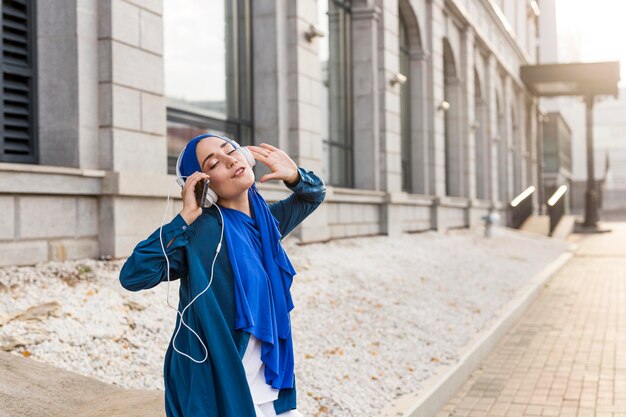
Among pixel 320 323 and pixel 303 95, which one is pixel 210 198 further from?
pixel 303 95

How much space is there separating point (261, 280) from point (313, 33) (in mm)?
9092

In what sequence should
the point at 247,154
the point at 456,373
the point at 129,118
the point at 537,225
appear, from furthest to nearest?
the point at 537,225 → the point at 129,118 → the point at 456,373 → the point at 247,154

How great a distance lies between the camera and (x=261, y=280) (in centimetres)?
265

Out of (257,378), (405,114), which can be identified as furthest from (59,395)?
(405,114)

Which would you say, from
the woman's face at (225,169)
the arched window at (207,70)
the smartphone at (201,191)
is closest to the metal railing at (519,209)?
the arched window at (207,70)

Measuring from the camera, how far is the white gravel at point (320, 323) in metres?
5.07

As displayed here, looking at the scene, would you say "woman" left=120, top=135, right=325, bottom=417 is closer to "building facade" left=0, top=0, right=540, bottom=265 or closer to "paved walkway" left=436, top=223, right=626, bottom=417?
"building facade" left=0, top=0, right=540, bottom=265

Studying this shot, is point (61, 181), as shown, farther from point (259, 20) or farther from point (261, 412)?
point (259, 20)

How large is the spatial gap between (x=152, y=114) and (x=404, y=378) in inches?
143

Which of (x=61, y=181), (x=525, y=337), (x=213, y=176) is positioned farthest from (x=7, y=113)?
(x=525, y=337)

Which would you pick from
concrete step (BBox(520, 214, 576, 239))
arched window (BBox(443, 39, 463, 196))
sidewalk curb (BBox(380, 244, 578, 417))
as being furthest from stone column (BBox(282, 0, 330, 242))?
concrete step (BBox(520, 214, 576, 239))

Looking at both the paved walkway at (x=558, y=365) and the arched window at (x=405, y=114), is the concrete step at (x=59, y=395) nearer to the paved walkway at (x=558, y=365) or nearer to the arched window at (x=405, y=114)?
the paved walkway at (x=558, y=365)

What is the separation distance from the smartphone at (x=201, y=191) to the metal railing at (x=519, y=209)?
22.9 metres

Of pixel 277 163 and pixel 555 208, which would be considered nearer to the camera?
pixel 277 163
